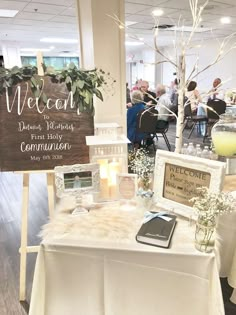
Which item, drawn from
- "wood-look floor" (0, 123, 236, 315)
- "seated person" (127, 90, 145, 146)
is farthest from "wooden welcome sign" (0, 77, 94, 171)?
"seated person" (127, 90, 145, 146)

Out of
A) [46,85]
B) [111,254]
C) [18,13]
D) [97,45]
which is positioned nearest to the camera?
[111,254]

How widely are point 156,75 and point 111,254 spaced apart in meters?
11.9

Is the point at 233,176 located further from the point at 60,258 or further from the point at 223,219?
the point at 60,258

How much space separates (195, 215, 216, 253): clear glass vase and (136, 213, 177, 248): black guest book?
129 millimetres

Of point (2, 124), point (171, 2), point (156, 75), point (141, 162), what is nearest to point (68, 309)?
point (141, 162)

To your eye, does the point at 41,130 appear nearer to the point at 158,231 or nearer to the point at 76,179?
the point at 76,179

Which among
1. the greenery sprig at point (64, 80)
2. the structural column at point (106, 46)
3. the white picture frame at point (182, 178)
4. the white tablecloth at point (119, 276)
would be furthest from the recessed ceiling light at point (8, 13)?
the white tablecloth at point (119, 276)

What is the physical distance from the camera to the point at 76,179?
1.49m

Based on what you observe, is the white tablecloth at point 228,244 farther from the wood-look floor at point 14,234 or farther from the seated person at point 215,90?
the seated person at point 215,90

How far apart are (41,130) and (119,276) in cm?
94

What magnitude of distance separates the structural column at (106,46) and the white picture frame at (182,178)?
35.6 inches

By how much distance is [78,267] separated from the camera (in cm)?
125

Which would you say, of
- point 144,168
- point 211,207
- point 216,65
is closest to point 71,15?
point 144,168

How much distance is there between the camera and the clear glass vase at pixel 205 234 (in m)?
1.15
